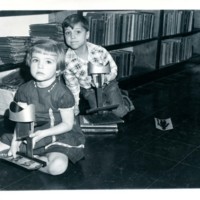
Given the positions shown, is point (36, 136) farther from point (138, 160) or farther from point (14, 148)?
point (138, 160)

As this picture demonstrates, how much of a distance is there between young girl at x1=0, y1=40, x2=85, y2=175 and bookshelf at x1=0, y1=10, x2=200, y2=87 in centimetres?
98

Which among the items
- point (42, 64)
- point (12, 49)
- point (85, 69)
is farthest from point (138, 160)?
point (12, 49)

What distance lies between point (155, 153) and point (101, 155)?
29 centimetres

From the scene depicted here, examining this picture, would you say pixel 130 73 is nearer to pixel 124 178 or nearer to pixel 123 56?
pixel 123 56

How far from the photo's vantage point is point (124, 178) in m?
1.62

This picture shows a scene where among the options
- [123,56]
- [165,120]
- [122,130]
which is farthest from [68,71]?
[123,56]

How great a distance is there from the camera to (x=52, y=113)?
66.9 inches

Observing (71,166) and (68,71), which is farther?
(68,71)

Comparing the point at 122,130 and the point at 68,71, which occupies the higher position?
the point at 68,71

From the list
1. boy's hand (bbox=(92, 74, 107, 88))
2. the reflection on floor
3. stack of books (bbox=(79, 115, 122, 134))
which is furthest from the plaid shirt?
the reflection on floor

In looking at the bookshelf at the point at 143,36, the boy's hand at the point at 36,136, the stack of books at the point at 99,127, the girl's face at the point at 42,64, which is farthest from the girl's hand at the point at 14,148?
the bookshelf at the point at 143,36

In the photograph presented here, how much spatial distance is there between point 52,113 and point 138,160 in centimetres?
51

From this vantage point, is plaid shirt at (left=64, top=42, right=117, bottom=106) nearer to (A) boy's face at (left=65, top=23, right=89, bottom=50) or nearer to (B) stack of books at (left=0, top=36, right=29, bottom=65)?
(A) boy's face at (left=65, top=23, right=89, bottom=50)
